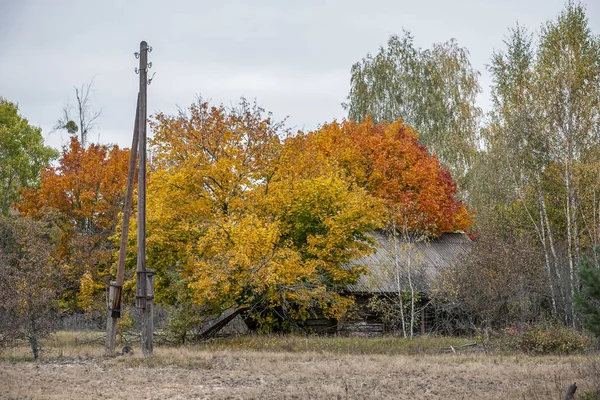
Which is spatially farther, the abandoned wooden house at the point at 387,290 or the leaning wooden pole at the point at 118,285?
the abandoned wooden house at the point at 387,290

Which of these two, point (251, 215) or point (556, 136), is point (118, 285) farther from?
point (556, 136)

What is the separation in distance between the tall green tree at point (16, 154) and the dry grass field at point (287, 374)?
21614 mm

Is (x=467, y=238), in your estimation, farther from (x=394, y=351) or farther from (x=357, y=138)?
(x=394, y=351)

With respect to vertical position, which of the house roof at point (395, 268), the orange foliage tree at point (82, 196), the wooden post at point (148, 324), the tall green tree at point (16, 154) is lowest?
the wooden post at point (148, 324)

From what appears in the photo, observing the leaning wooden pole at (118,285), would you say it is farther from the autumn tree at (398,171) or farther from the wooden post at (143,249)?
the autumn tree at (398,171)

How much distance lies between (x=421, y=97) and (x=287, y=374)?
3046 centimetres

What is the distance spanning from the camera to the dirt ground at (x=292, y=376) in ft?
42.4

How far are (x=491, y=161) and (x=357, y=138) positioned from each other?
6822 mm

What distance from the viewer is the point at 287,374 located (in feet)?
51.4


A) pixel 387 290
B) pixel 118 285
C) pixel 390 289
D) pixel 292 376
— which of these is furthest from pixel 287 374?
pixel 390 289

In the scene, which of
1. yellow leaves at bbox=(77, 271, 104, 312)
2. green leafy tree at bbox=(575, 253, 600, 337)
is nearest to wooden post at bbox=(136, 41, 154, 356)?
yellow leaves at bbox=(77, 271, 104, 312)

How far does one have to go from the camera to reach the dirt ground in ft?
42.4

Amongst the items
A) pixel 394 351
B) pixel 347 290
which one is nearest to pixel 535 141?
pixel 347 290

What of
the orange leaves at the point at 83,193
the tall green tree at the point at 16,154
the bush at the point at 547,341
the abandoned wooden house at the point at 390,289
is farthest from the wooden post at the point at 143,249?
the tall green tree at the point at 16,154
